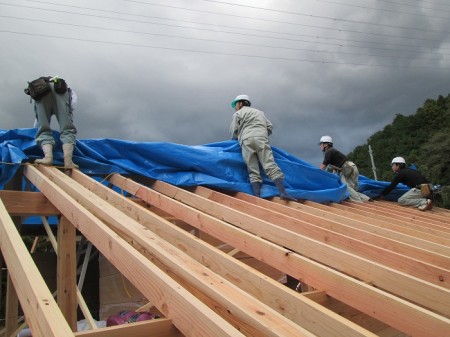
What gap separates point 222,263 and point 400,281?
80 cm

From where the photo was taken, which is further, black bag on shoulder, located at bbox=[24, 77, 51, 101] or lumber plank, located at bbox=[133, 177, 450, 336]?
black bag on shoulder, located at bbox=[24, 77, 51, 101]

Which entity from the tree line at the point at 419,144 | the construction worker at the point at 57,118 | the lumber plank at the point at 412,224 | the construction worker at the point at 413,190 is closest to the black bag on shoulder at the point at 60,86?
the construction worker at the point at 57,118

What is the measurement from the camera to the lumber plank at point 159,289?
0.96m

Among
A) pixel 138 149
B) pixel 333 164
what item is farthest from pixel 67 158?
pixel 333 164

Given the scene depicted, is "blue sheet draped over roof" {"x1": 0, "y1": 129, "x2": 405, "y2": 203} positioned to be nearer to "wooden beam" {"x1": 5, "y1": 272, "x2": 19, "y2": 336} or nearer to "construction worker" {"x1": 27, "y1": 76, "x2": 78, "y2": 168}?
"construction worker" {"x1": 27, "y1": 76, "x2": 78, "y2": 168}

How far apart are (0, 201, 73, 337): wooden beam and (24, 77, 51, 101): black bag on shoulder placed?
81.8 inches

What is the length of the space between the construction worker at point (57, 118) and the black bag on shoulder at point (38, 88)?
38 millimetres

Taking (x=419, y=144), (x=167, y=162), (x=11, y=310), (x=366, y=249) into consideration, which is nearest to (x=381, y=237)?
(x=366, y=249)

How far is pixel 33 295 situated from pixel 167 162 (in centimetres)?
267

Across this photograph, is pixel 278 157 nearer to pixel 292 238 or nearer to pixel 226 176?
pixel 226 176

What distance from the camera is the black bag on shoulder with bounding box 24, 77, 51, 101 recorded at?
124 inches

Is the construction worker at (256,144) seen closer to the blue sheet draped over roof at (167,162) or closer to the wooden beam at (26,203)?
the blue sheet draped over roof at (167,162)

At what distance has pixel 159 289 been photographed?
1147mm

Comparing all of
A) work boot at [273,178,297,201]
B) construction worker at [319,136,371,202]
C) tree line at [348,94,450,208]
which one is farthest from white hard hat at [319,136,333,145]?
tree line at [348,94,450,208]
